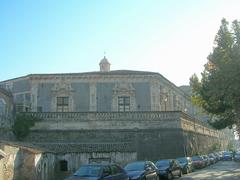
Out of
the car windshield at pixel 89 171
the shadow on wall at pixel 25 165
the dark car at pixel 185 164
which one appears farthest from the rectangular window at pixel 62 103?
the car windshield at pixel 89 171

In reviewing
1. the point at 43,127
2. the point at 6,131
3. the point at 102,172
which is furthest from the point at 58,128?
the point at 102,172

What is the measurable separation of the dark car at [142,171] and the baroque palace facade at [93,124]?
6.13m

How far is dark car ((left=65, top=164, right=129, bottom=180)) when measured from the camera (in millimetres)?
16859

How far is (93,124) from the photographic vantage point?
35.1m

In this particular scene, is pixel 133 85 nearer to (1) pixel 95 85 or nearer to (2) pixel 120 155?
(1) pixel 95 85

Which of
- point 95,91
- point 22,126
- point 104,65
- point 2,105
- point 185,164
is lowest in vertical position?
point 185,164

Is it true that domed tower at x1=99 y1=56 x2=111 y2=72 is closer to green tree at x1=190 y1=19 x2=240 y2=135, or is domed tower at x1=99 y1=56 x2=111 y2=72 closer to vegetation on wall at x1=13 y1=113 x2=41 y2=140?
vegetation on wall at x1=13 y1=113 x2=41 y2=140

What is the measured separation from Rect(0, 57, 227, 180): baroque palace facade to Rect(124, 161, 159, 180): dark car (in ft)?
20.1

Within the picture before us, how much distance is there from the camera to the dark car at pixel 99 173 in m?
16.9

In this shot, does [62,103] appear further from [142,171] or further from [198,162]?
[142,171]

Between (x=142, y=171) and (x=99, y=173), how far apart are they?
5312mm

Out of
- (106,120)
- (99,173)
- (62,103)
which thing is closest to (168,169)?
(106,120)

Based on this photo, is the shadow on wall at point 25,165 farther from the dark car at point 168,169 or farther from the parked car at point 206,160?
the parked car at point 206,160

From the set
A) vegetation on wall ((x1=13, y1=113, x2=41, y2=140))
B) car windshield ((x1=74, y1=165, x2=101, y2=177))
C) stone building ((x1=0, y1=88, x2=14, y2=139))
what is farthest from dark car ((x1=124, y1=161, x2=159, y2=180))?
vegetation on wall ((x1=13, y1=113, x2=41, y2=140))
